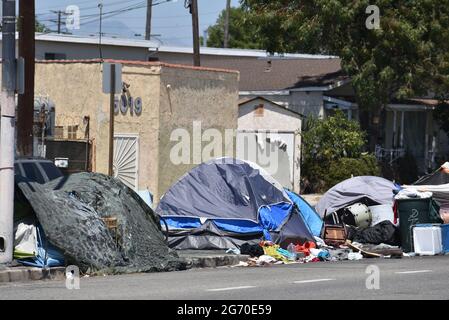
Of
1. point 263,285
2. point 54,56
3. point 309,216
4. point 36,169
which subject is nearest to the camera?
point 263,285

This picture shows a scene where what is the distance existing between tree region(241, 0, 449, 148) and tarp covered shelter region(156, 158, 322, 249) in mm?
13482

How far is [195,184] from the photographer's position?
21.7m

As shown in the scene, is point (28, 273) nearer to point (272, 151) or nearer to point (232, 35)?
point (272, 151)

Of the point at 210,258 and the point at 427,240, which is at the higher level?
the point at 427,240

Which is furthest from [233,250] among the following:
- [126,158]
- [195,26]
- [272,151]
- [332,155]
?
[195,26]

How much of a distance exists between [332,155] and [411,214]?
48.5 ft

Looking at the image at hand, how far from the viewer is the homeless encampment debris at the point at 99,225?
16406 mm

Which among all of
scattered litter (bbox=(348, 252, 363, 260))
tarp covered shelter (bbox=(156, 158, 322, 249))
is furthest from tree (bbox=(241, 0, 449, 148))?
scattered litter (bbox=(348, 252, 363, 260))

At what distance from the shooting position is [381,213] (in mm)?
22922

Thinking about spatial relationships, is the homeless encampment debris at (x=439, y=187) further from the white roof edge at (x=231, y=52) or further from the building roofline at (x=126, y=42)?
the white roof edge at (x=231, y=52)

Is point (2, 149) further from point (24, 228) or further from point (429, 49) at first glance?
point (429, 49)

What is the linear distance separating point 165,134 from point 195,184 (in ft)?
24.9

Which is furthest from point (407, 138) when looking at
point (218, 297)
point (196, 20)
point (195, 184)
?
point (218, 297)

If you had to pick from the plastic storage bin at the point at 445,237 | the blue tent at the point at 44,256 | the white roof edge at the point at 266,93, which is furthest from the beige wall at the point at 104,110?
the blue tent at the point at 44,256
